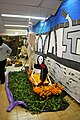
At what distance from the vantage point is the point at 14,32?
9328 mm

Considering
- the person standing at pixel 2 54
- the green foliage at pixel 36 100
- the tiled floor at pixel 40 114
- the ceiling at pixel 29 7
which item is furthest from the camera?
the person standing at pixel 2 54

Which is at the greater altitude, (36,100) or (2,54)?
(2,54)

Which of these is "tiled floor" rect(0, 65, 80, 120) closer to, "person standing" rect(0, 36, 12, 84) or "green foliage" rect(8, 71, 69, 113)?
"green foliage" rect(8, 71, 69, 113)

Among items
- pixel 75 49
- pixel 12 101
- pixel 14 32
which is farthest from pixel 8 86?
pixel 14 32

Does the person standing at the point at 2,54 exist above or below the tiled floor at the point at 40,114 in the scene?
above

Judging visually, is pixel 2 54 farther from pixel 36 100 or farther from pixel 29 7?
pixel 36 100

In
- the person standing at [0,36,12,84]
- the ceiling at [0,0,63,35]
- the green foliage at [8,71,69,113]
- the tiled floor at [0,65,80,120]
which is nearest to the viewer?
the tiled floor at [0,65,80,120]

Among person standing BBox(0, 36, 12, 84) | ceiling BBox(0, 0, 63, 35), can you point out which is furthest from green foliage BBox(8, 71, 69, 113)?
ceiling BBox(0, 0, 63, 35)

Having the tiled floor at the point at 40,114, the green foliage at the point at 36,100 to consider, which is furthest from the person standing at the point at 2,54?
the tiled floor at the point at 40,114

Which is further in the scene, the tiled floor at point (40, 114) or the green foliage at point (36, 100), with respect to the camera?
the green foliage at point (36, 100)

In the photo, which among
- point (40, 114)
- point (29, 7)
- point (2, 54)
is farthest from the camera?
point (2, 54)

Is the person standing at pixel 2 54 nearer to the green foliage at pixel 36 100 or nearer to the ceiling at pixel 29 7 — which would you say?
the green foliage at pixel 36 100

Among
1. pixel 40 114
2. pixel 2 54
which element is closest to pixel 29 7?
pixel 2 54

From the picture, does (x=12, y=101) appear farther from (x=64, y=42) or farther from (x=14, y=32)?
(x=14, y=32)
